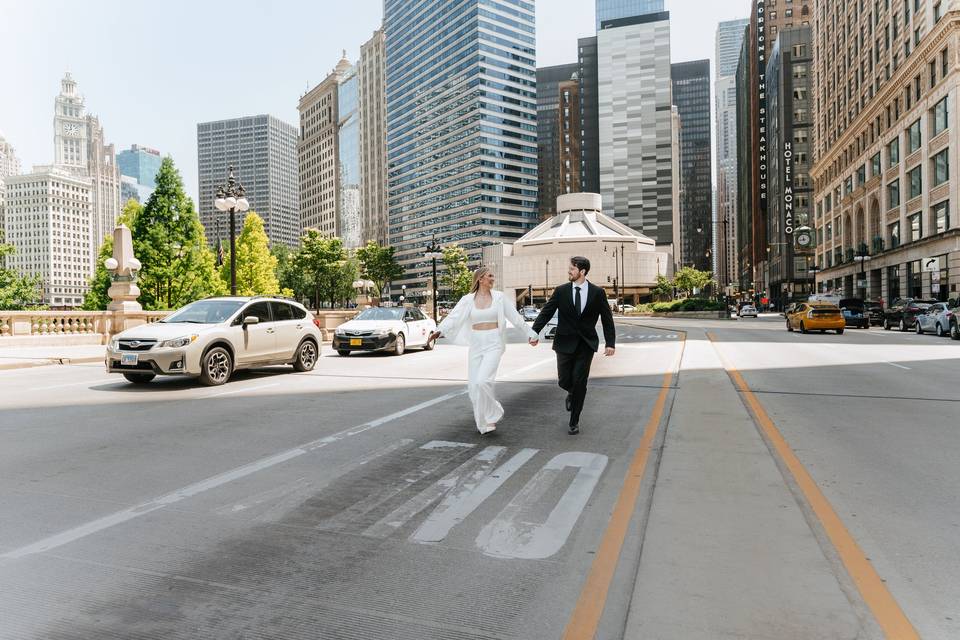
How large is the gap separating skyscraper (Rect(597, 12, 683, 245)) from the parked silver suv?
592ft

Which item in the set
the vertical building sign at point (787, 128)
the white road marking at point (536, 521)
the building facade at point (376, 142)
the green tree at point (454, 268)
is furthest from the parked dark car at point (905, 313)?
the building facade at point (376, 142)

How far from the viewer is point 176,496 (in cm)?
504

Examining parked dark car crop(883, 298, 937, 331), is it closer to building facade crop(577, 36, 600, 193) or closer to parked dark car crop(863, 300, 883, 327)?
parked dark car crop(863, 300, 883, 327)

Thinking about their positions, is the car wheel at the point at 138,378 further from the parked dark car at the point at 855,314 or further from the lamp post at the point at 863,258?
the lamp post at the point at 863,258

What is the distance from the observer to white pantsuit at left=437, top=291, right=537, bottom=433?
7480 millimetres

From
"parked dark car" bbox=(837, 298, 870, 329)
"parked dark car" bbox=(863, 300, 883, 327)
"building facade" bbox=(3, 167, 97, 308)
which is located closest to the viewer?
"parked dark car" bbox=(837, 298, 870, 329)

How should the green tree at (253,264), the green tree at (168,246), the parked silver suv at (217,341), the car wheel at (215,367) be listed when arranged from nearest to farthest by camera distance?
the parked silver suv at (217,341)
the car wheel at (215,367)
the green tree at (168,246)
the green tree at (253,264)

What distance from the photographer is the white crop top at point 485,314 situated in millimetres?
7676

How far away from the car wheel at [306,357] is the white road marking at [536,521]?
973 centimetres

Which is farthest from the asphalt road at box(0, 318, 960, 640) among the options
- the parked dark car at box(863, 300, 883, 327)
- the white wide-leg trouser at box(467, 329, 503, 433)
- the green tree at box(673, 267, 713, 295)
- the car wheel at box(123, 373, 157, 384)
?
the green tree at box(673, 267, 713, 295)

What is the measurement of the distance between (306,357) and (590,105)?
642 feet

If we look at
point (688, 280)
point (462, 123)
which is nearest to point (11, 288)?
point (688, 280)

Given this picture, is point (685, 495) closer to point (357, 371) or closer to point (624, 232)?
point (357, 371)

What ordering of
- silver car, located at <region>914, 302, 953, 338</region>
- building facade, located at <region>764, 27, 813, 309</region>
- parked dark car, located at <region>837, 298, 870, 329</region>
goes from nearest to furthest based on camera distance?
silver car, located at <region>914, 302, 953, 338</region>
parked dark car, located at <region>837, 298, 870, 329</region>
building facade, located at <region>764, 27, 813, 309</region>
